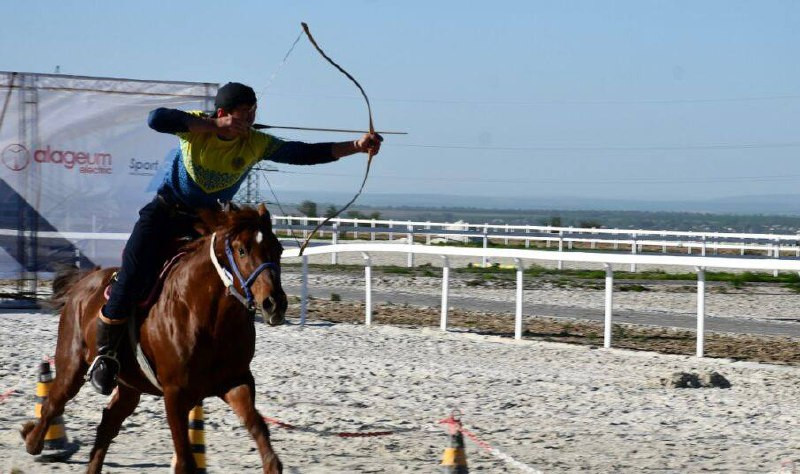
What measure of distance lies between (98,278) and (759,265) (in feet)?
28.3

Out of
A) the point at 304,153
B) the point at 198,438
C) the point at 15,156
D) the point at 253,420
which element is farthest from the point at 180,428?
the point at 15,156

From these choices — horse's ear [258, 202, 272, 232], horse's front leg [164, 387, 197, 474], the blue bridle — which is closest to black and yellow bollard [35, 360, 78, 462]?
horse's front leg [164, 387, 197, 474]

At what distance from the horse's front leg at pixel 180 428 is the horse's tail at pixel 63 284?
214cm

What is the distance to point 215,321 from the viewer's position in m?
6.91

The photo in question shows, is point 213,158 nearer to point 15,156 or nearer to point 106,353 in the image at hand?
point 106,353

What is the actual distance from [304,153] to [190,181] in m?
0.72

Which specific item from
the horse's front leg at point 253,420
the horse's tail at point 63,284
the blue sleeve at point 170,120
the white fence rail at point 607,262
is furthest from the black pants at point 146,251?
the white fence rail at point 607,262

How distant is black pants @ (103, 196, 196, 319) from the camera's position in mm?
7434

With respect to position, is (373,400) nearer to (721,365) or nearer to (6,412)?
(6,412)

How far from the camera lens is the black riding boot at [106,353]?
24.5ft

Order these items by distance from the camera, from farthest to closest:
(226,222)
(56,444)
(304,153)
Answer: (56,444)
(304,153)
(226,222)

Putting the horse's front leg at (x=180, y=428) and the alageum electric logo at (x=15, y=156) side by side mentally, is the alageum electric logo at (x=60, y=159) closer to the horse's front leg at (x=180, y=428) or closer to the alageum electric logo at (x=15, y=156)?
the alageum electric logo at (x=15, y=156)

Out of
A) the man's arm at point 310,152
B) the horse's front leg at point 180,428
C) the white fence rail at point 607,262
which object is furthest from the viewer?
the white fence rail at point 607,262

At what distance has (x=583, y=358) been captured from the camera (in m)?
14.1
